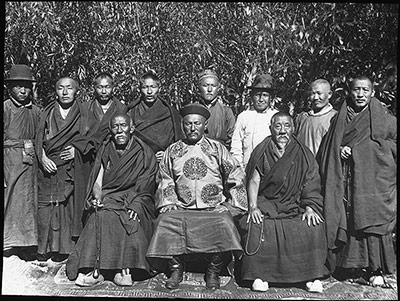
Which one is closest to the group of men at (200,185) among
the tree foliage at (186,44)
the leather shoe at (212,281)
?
the leather shoe at (212,281)

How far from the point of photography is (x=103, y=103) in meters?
7.40

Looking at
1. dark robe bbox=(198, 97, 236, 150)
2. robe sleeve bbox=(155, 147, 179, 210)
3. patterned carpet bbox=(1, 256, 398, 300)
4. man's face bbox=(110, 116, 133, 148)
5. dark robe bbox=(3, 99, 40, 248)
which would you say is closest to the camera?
patterned carpet bbox=(1, 256, 398, 300)

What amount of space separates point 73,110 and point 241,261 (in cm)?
236

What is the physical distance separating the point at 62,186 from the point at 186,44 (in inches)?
83.5

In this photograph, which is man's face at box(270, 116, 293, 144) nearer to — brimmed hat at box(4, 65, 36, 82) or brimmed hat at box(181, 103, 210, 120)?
brimmed hat at box(181, 103, 210, 120)

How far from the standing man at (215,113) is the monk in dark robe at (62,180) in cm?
127

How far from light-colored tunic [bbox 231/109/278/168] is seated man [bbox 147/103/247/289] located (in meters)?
0.38

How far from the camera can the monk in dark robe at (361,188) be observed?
677 cm

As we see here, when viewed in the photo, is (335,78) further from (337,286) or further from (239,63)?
(337,286)

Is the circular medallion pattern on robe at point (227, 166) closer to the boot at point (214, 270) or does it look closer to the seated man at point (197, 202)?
the seated man at point (197, 202)

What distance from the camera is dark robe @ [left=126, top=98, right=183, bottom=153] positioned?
7219 mm

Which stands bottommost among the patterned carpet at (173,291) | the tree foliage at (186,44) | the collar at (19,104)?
the patterned carpet at (173,291)

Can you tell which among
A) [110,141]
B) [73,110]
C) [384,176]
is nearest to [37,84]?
[73,110]

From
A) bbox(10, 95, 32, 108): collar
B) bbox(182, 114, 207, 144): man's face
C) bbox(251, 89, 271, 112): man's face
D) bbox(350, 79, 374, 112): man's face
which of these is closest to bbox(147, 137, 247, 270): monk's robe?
bbox(182, 114, 207, 144): man's face
